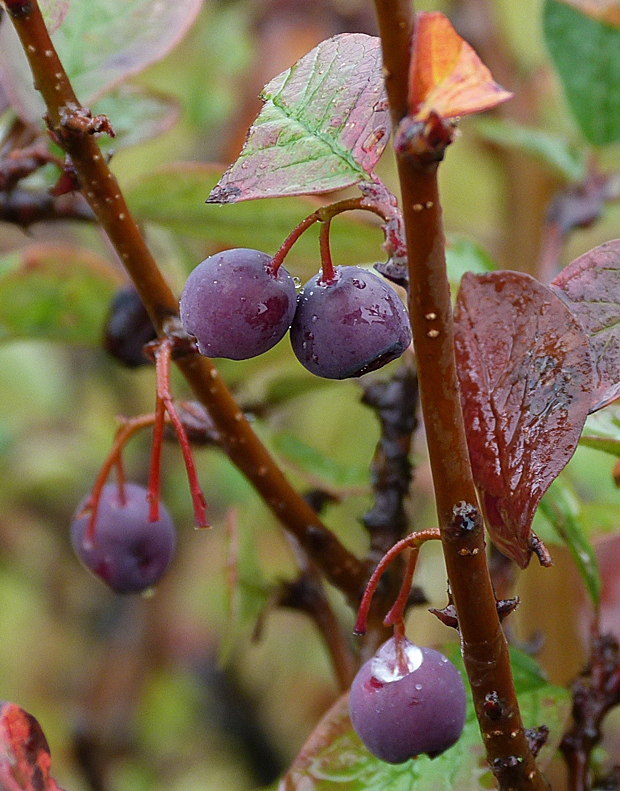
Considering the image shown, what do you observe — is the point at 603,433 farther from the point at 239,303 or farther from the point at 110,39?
the point at 110,39

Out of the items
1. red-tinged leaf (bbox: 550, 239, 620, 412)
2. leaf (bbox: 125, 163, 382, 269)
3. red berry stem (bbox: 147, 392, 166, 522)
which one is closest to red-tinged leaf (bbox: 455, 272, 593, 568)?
red-tinged leaf (bbox: 550, 239, 620, 412)

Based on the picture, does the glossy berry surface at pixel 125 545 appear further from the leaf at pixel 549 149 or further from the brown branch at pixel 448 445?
the leaf at pixel 549 149

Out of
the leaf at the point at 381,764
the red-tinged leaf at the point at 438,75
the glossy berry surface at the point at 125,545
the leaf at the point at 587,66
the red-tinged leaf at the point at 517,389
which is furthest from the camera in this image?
the leaf at the point at 587,66

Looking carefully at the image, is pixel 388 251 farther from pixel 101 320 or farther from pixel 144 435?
pixel 144 435

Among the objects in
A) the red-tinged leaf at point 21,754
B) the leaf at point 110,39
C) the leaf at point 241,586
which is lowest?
the leaf at point 241,586

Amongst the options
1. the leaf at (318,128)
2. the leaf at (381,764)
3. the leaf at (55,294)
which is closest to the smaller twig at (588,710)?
the leaf at (381,764)

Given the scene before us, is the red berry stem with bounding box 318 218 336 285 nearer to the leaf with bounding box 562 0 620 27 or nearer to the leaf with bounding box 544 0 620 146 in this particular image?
the leaf with bounding box 562 0 620 27
